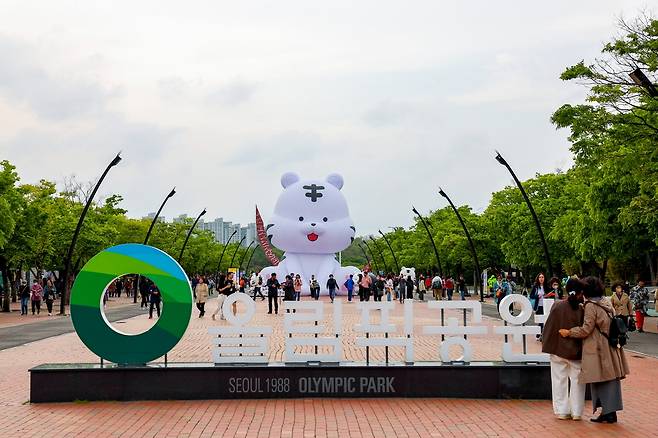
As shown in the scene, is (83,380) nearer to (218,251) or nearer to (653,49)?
(653,49)

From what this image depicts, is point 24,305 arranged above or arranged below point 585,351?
above

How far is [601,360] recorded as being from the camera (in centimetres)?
969

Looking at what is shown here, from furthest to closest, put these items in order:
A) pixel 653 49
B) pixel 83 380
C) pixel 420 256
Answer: pixel 420 256 → pixel 653 49 → pixel 83 380

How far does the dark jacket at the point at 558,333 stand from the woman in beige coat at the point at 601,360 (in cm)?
14

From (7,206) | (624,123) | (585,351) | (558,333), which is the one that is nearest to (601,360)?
(585,351)

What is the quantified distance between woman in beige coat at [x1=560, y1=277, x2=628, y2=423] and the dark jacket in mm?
143

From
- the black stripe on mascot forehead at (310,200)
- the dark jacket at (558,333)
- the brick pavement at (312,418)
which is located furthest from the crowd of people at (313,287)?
the dark jacket at (558,333)

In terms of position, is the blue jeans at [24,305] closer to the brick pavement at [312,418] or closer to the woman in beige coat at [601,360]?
the brick pavement at [312,418]

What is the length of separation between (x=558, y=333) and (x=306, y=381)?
378 cm

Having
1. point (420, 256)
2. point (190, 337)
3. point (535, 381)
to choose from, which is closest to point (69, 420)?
point (535, 381)

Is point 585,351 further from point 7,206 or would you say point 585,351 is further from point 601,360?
point 7,206

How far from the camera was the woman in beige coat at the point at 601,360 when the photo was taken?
9648 mm

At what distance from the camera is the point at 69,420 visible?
10227 millimetres

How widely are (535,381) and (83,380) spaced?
21.7ft
